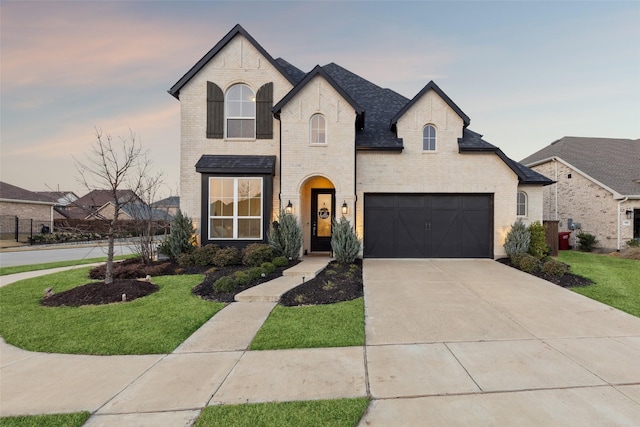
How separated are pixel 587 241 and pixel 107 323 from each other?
70.4 feet

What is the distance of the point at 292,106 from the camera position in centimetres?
1077

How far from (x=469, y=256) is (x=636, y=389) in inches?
359

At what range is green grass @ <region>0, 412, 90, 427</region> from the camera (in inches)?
99.3

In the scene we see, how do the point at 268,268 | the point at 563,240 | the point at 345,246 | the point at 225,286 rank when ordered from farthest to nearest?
the point at 563,240
the point at 345,246
the point at 268,268
the point at 225,286

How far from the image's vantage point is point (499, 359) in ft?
12.0

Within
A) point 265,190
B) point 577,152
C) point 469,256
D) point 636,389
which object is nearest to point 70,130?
point 265,190

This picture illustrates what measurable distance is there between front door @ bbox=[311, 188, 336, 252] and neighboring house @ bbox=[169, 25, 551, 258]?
680 millimetres

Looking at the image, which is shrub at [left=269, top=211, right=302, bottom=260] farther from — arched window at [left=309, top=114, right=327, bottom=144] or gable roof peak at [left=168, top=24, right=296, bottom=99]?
gable roof peak at [left=168, top=24, right=296, bottom=99]

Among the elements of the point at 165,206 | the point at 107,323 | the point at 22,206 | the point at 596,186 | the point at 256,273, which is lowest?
the point at 107,323

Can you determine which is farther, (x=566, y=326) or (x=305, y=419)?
(x=566, y=326)

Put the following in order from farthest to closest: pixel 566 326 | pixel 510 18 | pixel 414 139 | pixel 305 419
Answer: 1. pixel 510 18
2. pixel 414 139
3. pixel 566 326
4. pixel 305 419

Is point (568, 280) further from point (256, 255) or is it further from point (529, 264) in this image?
point (256, 255)

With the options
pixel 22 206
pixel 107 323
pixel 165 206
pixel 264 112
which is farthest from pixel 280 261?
pixel 22 206

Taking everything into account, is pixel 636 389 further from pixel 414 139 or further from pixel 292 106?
pixel 292 106
